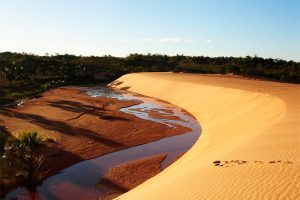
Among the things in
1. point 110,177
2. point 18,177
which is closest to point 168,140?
point 110,177

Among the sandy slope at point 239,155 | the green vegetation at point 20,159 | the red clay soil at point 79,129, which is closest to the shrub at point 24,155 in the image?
the green vegetation at point 20,159

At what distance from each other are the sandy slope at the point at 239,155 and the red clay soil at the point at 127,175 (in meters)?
0.90

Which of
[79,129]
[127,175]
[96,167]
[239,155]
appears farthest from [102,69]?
[239,155]

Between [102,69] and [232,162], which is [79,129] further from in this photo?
[102,69]

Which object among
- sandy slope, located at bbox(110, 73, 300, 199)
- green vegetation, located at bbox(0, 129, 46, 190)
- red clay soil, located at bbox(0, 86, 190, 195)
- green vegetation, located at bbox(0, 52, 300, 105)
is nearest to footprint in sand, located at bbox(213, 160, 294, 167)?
sandy slope, located at bbox(110, 73, 300, 199)

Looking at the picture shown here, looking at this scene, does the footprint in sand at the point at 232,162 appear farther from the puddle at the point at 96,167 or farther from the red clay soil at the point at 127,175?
the puddle at the point at 96,167

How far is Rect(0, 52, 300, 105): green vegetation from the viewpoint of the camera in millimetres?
58688

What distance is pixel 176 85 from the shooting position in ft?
166

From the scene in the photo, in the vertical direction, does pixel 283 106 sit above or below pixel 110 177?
above

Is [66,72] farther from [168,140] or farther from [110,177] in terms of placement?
[110,177]

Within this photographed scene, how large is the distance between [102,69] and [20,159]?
71.3 metres

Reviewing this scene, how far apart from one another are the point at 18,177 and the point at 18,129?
426 inches

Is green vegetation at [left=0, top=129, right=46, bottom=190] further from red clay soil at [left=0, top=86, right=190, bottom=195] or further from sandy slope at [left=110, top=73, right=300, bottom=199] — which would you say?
sandy slope at [left=110, top=73, right=300, bottom=199]

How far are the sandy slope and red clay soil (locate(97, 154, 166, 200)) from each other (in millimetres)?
903
